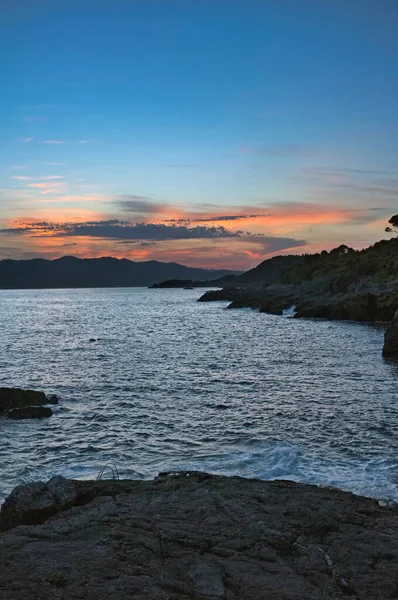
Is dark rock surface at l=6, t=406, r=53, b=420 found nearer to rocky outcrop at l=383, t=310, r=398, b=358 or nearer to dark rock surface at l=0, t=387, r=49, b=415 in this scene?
dark rock surface at l=0, t=387, r=49, b=415

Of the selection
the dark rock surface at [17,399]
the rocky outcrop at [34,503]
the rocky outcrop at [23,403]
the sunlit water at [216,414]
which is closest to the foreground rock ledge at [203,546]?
the rocky outcrop at [34,503]

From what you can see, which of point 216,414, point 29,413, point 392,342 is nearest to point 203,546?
point 216,414

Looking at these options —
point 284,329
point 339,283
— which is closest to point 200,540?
point 284,329

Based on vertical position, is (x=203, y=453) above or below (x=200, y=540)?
below

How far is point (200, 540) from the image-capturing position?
29.3 ft

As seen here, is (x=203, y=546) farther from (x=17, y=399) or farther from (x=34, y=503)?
(x=17, y=399)

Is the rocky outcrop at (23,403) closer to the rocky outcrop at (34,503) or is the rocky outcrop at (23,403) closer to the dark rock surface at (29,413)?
the dark rock surface at (29,413)

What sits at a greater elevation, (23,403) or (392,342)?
(392,342)

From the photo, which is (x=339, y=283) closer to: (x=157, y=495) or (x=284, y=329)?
(x=284, y=329)

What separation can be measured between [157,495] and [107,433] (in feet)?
34.8

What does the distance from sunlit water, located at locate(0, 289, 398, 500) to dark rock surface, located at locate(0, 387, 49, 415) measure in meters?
1.22

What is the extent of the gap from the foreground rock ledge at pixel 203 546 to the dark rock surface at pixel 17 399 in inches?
599

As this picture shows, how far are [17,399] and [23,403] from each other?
0.38 metres

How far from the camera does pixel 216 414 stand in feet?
81.1
